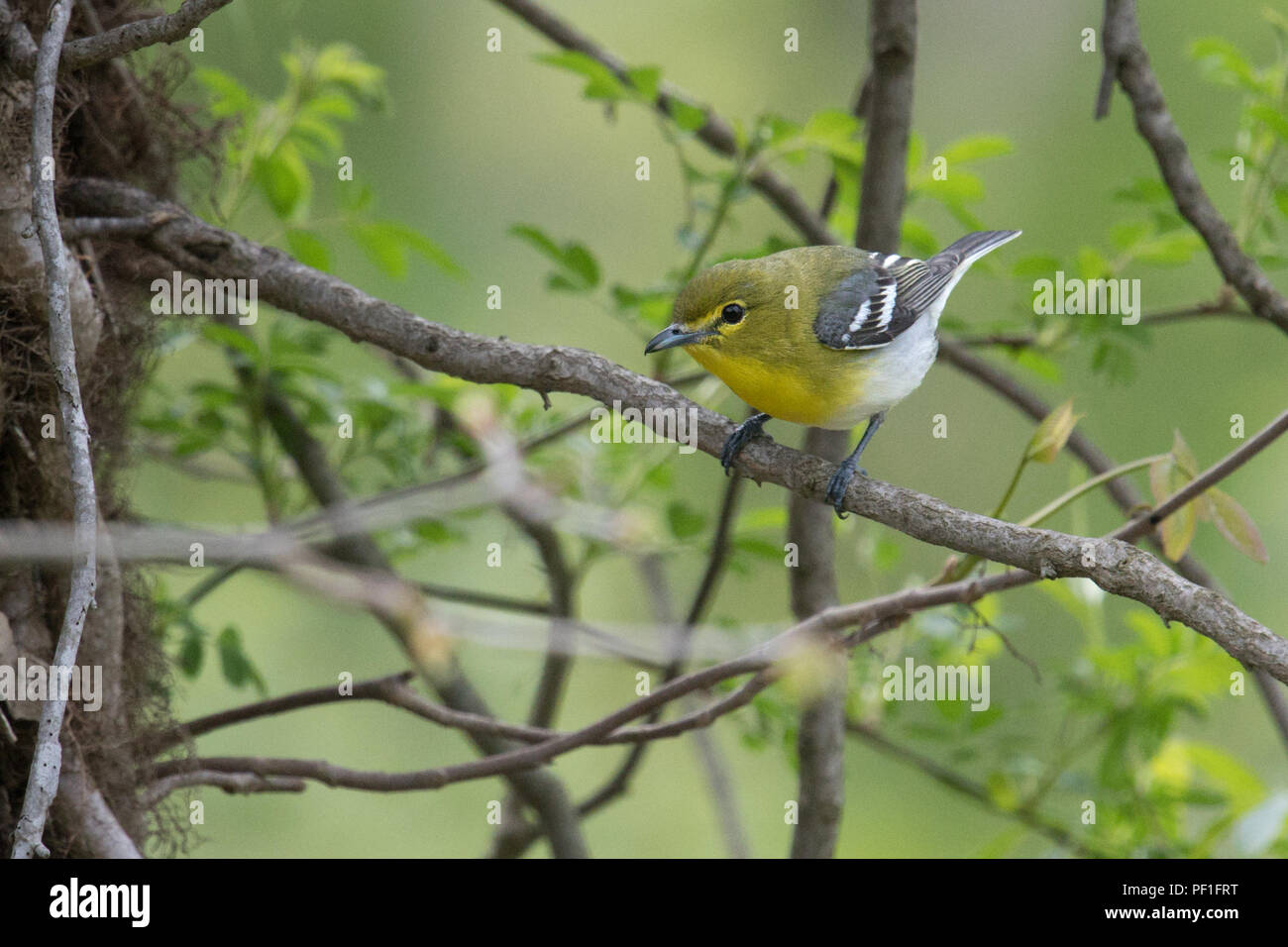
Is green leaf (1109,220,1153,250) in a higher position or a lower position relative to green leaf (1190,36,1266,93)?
lower

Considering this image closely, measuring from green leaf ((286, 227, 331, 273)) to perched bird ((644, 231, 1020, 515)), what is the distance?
0.70 meters

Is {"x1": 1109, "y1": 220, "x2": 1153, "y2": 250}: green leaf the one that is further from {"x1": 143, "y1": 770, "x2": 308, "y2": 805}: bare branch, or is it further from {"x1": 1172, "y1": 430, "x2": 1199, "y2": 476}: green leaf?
{"x1": 143, "y1": 770, "x2": 308, "y2": 805}: bare branch

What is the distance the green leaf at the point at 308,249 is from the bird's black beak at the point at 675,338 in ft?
2.28

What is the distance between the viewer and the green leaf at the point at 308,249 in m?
2.41

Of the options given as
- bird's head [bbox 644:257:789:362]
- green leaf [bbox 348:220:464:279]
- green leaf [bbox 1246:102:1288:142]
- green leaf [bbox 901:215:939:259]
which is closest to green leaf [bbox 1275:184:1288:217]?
green leaf [bbox 1246:102:1288:142]

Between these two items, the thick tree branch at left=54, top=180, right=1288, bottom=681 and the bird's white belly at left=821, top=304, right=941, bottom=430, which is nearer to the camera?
the thick tree branch at left=54, top=180, right=1288, bottom=681

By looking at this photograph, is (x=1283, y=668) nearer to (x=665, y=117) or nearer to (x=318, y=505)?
(x=665, y=117)

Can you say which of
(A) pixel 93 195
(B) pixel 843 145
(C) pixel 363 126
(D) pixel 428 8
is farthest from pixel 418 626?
(D) pixel 428 8

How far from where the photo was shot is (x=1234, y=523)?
1.79 m

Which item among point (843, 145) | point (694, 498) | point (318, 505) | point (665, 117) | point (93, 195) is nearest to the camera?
point (93, 195)

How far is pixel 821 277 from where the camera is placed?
2496 mm

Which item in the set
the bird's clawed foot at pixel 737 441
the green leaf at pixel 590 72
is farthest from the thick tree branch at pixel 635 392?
the green leaf at pixel 590 72

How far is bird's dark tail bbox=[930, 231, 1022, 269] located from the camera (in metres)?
2.73

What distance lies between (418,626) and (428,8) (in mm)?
2709
